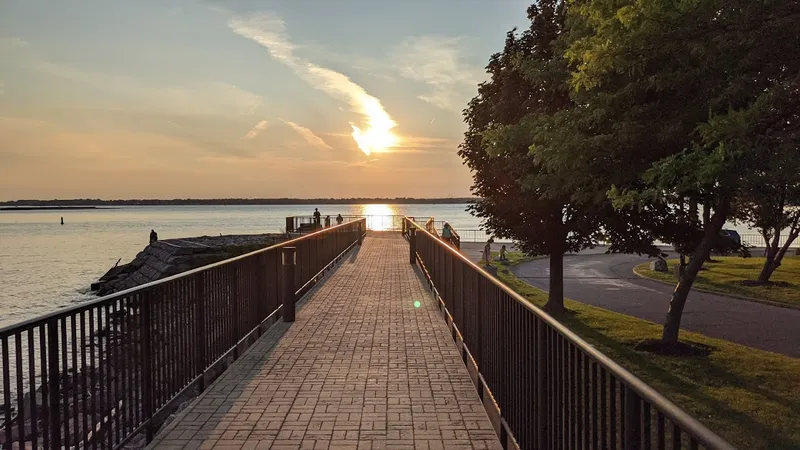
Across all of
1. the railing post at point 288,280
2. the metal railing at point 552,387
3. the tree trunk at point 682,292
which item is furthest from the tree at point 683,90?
the railing post at point 288,280

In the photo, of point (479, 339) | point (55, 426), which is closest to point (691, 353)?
point (479, 339)

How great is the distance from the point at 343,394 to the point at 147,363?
2.06m

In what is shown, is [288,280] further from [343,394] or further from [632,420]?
[632,420]

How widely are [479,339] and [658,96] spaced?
27.7 ft

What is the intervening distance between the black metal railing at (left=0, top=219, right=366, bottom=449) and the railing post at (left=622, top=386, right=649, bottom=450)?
272 cm

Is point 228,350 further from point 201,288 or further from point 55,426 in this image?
point 55,426

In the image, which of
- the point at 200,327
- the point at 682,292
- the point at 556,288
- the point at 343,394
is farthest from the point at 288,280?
the point at 556,288

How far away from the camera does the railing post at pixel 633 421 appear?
2387 mm

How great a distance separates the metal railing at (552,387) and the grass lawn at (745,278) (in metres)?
20.4

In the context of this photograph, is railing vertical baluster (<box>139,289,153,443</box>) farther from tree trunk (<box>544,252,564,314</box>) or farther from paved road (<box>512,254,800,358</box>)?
tree trunk (<box>544,252,564,314</box>)

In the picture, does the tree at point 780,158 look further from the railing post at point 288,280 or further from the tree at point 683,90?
the railing post at point 288,280

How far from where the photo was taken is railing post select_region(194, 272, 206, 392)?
623 cm

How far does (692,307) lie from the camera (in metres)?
21.1

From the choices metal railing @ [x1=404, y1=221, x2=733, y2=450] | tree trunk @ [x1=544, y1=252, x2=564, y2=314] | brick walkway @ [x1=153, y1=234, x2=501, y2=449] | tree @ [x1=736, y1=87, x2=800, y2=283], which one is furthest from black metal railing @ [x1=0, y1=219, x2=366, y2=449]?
tree trunk @ [x1=544, y1=252, x2=564, y2=314]
